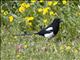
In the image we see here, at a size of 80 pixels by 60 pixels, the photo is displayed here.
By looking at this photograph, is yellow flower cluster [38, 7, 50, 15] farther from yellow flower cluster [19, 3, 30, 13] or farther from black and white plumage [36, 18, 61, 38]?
black and white plumage [36, 18, 61, 38]

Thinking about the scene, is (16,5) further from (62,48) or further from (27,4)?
(62,48)

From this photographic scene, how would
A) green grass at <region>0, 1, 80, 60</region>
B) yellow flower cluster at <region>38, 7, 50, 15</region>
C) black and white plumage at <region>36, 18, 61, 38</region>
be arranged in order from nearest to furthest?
1. green grass at <region>0, 1, 80, 60</region>
2. black and white plumage at <region>36, 18, 61, 38</region>
3. yellow flower cluster at <region>38, 7, 50, 15</region>

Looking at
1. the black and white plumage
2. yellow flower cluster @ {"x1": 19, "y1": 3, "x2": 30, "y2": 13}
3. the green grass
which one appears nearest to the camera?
the green grass

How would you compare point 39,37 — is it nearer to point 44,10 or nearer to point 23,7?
point 44,10

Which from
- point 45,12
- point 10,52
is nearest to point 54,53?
point 10,52

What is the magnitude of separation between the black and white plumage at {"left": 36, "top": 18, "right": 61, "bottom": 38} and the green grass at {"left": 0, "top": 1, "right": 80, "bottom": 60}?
3.9 inches

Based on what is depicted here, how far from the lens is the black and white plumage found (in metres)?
7.29

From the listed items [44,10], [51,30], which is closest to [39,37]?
[51,30]

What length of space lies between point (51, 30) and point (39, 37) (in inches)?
10.7

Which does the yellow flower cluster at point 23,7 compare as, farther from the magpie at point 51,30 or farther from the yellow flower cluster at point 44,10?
the magpie at point 51,30

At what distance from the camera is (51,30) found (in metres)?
7.34

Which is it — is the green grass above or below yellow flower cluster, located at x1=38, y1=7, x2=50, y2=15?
below

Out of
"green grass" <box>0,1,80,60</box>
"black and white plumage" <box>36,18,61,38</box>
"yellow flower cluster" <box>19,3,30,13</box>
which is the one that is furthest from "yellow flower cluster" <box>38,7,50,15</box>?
"black and white plumage" <box>36,18,61,38</box>

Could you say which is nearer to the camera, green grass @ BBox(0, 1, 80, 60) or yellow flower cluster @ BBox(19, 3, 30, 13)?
green grass @ BBox(0, 1, 80, 60)
